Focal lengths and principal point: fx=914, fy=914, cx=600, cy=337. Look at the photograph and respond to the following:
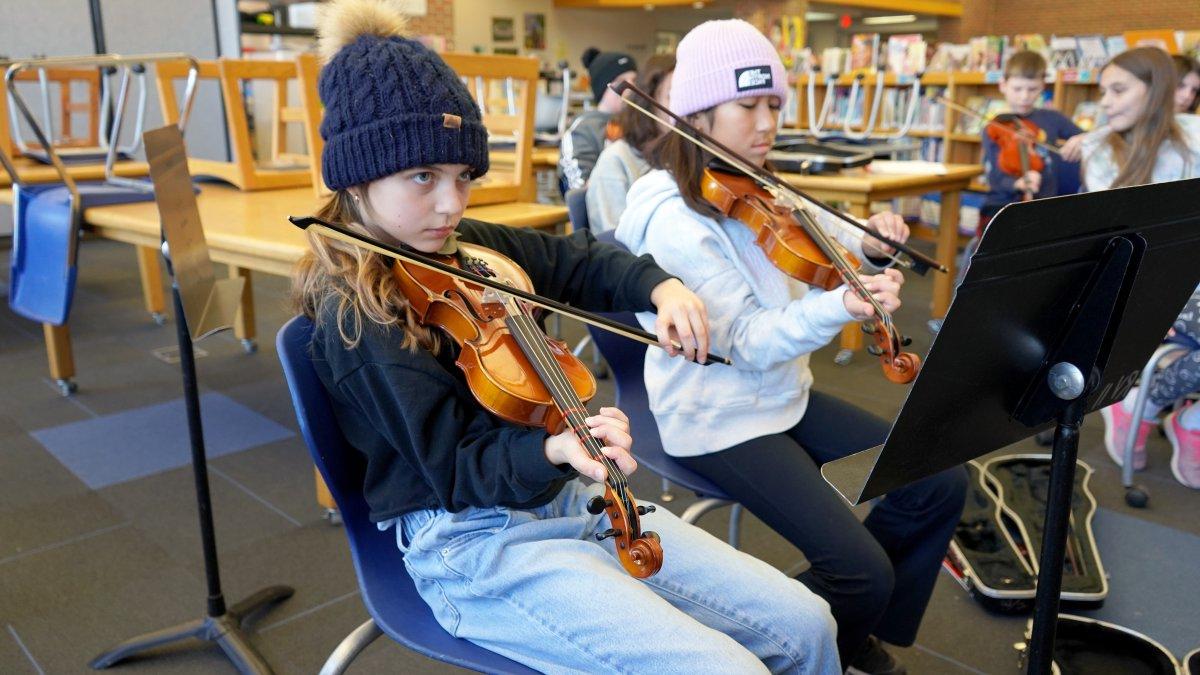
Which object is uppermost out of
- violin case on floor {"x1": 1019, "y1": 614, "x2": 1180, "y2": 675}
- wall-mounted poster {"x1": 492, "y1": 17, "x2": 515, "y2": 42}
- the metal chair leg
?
wall-mounted poster {"x1": 492, "y1": 17, "x2": 515, "y2": 42}

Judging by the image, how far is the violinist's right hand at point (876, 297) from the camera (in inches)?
49.9

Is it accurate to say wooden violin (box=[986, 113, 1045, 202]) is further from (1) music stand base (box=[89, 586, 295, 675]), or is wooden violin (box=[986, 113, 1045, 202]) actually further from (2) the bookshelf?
(1) music stand base (box=[89, 586, 295, 675])

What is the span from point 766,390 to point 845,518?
9.8 inches

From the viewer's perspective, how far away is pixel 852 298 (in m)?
1.27

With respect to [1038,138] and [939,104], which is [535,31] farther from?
[1038,138]

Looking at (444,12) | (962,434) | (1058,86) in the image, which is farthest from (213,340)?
(444,12)

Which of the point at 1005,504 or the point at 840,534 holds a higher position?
the point at 840,534

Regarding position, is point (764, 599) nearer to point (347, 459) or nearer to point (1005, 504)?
point (347, 459)

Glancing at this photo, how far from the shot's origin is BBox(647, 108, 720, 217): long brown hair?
153 cm

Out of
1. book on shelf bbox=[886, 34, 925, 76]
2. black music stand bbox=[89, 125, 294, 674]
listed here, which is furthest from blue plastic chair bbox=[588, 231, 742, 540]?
book on shelf bbox=[886, 34, 925, 76]

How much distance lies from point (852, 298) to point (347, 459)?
714 mm

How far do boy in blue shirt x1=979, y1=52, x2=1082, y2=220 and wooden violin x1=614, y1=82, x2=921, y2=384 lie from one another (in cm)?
233

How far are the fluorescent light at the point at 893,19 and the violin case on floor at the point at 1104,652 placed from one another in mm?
10364

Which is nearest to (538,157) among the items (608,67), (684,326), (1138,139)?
(608,67)
